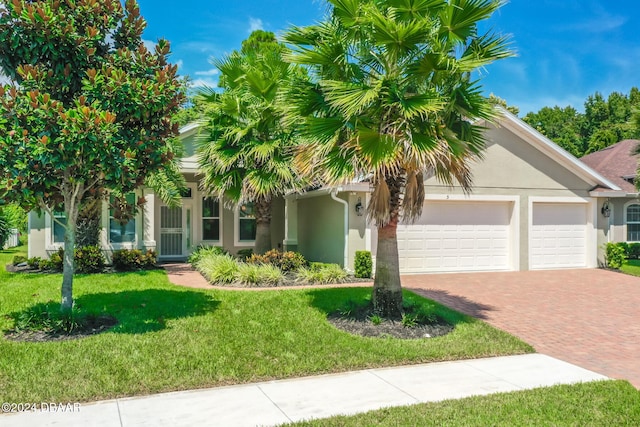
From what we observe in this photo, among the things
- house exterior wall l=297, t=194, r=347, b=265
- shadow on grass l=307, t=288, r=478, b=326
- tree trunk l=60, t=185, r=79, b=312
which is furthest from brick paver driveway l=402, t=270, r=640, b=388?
tree trunk l=60, t=185, r=79, b=312

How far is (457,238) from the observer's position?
15.3 m

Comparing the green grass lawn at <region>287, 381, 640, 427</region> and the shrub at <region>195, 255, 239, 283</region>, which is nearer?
the green grass lawn at <region>287, 381, 640, 427</region>

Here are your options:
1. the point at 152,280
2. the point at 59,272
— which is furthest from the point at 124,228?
the point at 152,280

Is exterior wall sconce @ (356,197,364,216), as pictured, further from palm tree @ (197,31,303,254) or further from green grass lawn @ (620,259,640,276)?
green grass lawn @ (620,259,640,276)

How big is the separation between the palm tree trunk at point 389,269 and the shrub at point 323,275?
405 cm

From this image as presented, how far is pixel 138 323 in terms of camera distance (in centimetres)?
788

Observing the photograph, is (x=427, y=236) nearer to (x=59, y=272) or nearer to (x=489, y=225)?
(x=489, y=225)

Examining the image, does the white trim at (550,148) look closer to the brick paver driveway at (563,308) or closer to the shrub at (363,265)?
the brick paver driveway at (563,308)

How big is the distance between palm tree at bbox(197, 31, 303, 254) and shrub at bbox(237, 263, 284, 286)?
2.09m

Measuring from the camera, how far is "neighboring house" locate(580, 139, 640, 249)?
1684cm

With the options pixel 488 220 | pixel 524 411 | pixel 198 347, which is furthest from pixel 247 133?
pixel 524 411

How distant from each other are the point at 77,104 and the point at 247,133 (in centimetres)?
647

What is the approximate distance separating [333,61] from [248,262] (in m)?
7.40

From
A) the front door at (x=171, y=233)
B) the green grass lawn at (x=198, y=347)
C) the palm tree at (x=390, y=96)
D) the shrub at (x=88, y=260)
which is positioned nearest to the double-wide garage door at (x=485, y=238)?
the green grass lawn at (x=198, y=347)
